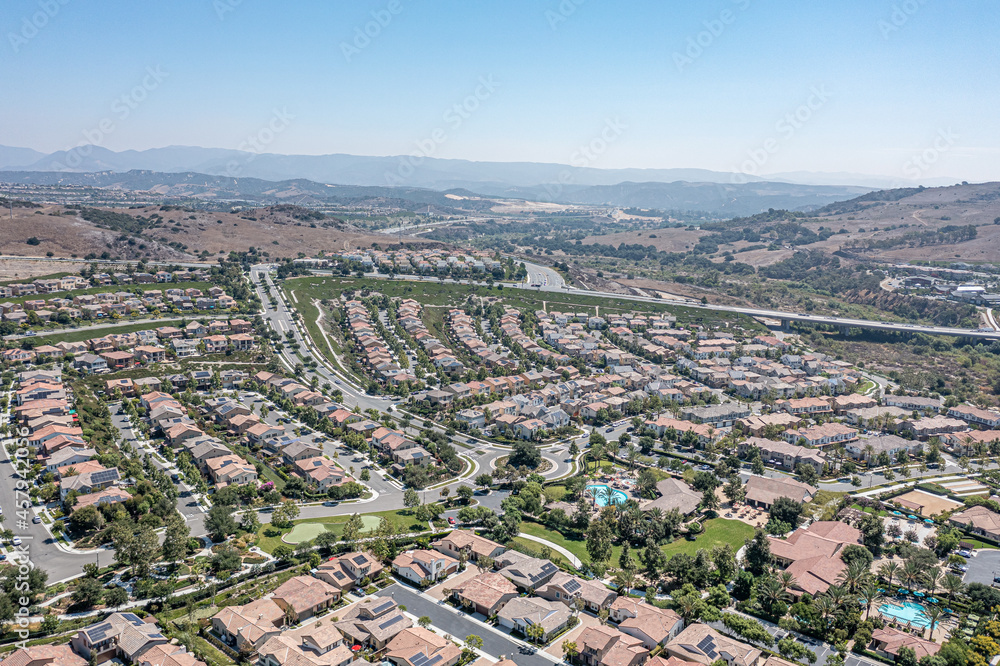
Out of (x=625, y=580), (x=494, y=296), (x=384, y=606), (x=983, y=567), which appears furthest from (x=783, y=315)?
(x=384, y=606)

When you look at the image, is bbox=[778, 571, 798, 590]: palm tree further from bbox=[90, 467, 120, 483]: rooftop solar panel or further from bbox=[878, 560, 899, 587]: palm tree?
bbox=[90, 467, 120, 483]: rooftop solar panel

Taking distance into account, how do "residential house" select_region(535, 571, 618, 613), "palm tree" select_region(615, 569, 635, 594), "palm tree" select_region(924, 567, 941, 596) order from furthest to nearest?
"palm tree" select_region(615, 569, 635, 594)
"palm tree" select_region(924, 567, 941, 596)
"residential house" select_region(535, 571, 618, 613)

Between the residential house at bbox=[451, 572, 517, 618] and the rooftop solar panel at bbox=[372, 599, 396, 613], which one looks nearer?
the rooftop solar panel at bbox=[372, 599, 396, 613]

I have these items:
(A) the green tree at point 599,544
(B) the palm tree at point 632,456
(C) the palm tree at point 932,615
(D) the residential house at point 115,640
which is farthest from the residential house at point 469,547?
(C) the palm tree at point 932,615

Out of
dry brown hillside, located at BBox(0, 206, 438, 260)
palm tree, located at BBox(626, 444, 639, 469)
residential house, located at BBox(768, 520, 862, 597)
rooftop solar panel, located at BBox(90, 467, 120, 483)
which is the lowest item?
palm tree, located at BBox(626, 444, 639, 469)

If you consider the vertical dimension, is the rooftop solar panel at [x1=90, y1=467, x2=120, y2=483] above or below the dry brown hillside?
below

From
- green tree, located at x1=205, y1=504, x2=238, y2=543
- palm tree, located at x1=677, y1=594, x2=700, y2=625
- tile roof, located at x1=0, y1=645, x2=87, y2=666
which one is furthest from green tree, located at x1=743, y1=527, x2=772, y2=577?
tile roof, located at x1=0, y1=645, x2=87, y2=666

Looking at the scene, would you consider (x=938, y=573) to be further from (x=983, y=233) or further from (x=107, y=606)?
(x=983, y=233)

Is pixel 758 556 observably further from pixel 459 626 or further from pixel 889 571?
pixel 459 626
